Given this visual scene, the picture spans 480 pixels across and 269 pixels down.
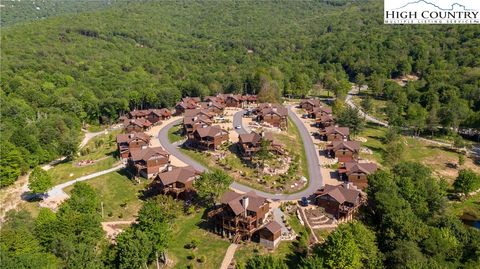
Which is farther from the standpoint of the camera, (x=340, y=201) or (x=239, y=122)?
(x=239, y=122)

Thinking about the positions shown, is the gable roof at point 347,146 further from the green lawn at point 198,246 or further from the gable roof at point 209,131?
the green lawn at point 198,246

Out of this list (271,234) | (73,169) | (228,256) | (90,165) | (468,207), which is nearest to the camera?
(228,256)

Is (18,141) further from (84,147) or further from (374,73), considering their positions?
(374,73)

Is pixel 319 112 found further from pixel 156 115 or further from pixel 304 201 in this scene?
pixel 304 201

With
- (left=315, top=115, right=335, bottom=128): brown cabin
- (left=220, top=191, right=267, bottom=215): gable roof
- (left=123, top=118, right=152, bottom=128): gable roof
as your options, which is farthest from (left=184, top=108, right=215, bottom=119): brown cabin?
(left=220, top=191, right=267, bottom=215): gable roof

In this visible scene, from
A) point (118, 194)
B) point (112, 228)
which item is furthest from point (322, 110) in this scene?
point (112, 228)

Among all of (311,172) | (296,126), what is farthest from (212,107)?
(311,172)
